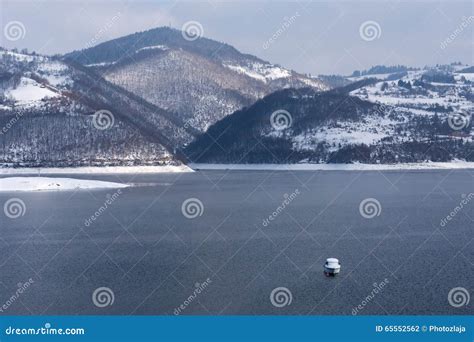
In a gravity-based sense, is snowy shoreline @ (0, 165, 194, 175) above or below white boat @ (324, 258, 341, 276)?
below

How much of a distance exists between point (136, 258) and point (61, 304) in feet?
37.6

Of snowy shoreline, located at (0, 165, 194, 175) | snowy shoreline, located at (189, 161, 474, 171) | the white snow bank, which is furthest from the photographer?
snowy shoreline, located at (189, 161, 474, 171)

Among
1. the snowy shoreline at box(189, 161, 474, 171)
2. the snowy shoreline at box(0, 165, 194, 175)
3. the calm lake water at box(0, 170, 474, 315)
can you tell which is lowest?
the snowy shoreline at box(0, 165, 194, 175)

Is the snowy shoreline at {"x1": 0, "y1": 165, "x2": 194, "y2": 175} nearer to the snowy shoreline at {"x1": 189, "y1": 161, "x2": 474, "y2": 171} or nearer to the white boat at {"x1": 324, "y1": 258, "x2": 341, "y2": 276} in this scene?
the snowy shoreline at {"x1": 189, "y1": 161, "x2": 474, "y2": 171}

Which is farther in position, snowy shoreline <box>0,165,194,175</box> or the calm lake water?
snowy shoreline <box>0,165,194,175</box>

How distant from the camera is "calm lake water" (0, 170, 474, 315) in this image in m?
34.3

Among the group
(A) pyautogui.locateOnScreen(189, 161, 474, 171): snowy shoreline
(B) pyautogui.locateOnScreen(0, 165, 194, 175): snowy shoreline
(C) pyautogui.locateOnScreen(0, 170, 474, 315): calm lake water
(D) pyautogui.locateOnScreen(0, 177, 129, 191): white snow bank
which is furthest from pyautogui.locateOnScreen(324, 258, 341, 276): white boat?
(A) pyautogui.locateOnScreen(189, 161, 474, 171): snowy shoreline

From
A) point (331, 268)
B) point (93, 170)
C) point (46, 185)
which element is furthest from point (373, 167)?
point (331, 268)

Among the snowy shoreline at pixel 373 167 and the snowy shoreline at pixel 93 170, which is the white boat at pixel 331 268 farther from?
the snowy shoreline at pixel 373 167

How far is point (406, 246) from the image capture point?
164 ft

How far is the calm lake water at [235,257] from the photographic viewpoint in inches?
1352

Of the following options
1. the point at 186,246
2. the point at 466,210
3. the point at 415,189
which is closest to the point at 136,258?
the point at 186,246

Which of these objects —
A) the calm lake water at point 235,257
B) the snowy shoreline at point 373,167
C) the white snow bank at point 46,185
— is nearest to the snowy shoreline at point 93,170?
the snowy shoreline at point 373,167

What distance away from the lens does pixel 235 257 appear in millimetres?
45281
